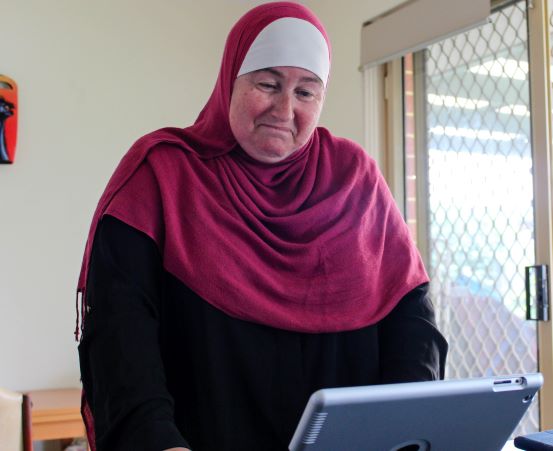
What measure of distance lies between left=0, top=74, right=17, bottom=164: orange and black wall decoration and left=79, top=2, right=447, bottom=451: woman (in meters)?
2.17

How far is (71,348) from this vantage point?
10.7 ft

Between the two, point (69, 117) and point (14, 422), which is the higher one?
point (69, 117)

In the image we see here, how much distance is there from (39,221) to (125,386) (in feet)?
8.13

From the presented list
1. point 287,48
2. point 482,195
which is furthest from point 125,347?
point 482,195

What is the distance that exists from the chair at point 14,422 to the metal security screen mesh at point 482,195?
5.74 ft

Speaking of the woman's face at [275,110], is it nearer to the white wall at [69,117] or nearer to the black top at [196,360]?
the black top at [196,360]

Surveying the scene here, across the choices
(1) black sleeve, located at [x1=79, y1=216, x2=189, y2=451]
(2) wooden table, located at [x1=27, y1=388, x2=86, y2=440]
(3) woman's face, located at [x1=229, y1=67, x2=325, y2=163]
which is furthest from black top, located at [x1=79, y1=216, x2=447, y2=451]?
(2) wooden table, located at [x1=27, y1=388, x2=86, y2=440]

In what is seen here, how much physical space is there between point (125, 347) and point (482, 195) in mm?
2184

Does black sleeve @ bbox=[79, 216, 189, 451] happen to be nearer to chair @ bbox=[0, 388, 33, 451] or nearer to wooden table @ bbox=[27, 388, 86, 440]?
chair @ bbox=[0, 388, 33, 451]

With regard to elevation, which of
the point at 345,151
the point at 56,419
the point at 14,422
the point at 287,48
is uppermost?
the point at 287,48

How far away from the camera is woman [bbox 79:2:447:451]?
1.00 m

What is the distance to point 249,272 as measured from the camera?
1.09 meters

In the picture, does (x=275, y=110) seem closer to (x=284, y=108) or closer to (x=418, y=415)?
(x=284, y=108)

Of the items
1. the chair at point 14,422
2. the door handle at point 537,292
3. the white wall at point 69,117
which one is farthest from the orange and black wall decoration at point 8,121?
the door handle at point 537,292
